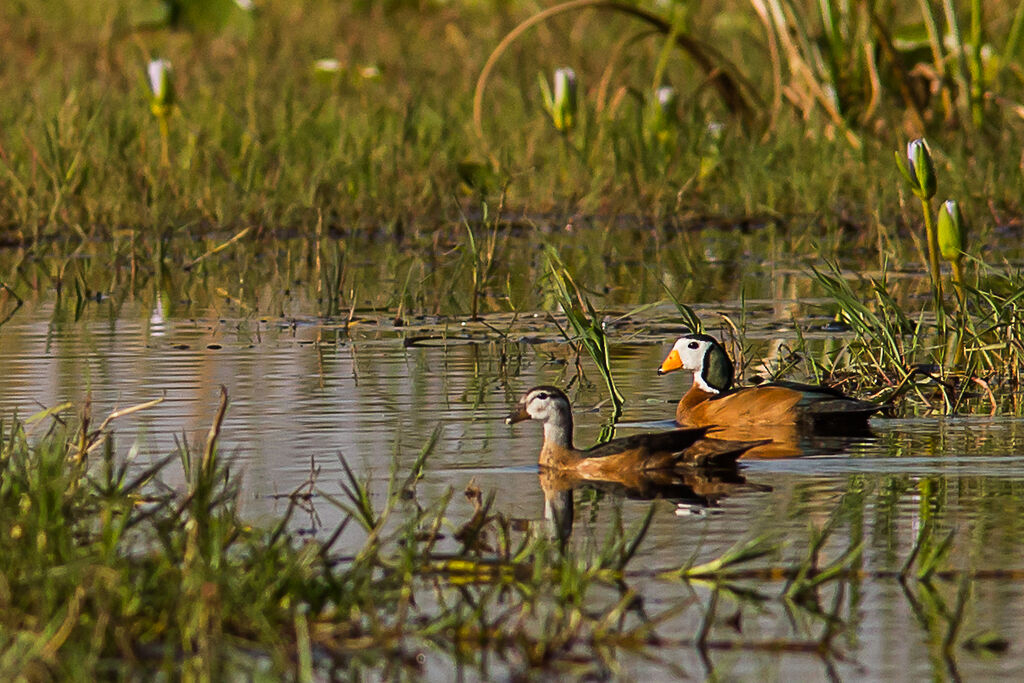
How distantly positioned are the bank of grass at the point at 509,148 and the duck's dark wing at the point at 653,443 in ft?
17.1

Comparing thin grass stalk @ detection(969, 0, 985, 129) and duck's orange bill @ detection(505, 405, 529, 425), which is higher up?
thin grass stalk @ detection(969, 0, 985, 129)

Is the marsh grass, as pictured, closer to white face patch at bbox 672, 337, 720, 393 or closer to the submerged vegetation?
white face patch at bbox 672, 337, 720, 393

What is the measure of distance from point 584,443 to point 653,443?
751 millimetres

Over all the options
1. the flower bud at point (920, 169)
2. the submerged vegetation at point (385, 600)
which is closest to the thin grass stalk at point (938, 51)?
the flower bud at point (920, 169)

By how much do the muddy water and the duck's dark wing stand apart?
229 mm

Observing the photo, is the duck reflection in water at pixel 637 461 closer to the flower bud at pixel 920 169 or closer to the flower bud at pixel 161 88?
the flower bud at pixel 920 169

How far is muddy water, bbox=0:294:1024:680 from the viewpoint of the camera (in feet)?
14.5

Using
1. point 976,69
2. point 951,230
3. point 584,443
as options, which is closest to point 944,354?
point 951,230

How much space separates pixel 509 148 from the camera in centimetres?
1426

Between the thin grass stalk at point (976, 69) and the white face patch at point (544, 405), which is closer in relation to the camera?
the white face patch at point (544, 405)

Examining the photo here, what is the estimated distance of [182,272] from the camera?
39.6ft

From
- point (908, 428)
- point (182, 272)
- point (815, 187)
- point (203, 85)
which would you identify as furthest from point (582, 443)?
point (203, 85)

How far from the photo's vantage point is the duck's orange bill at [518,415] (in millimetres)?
6957

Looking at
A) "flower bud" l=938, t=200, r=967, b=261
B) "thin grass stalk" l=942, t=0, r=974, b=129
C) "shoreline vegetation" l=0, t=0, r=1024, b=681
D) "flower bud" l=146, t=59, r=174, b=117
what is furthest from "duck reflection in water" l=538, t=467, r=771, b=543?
"flower bud" l=146, t=59, r=174, b=117
